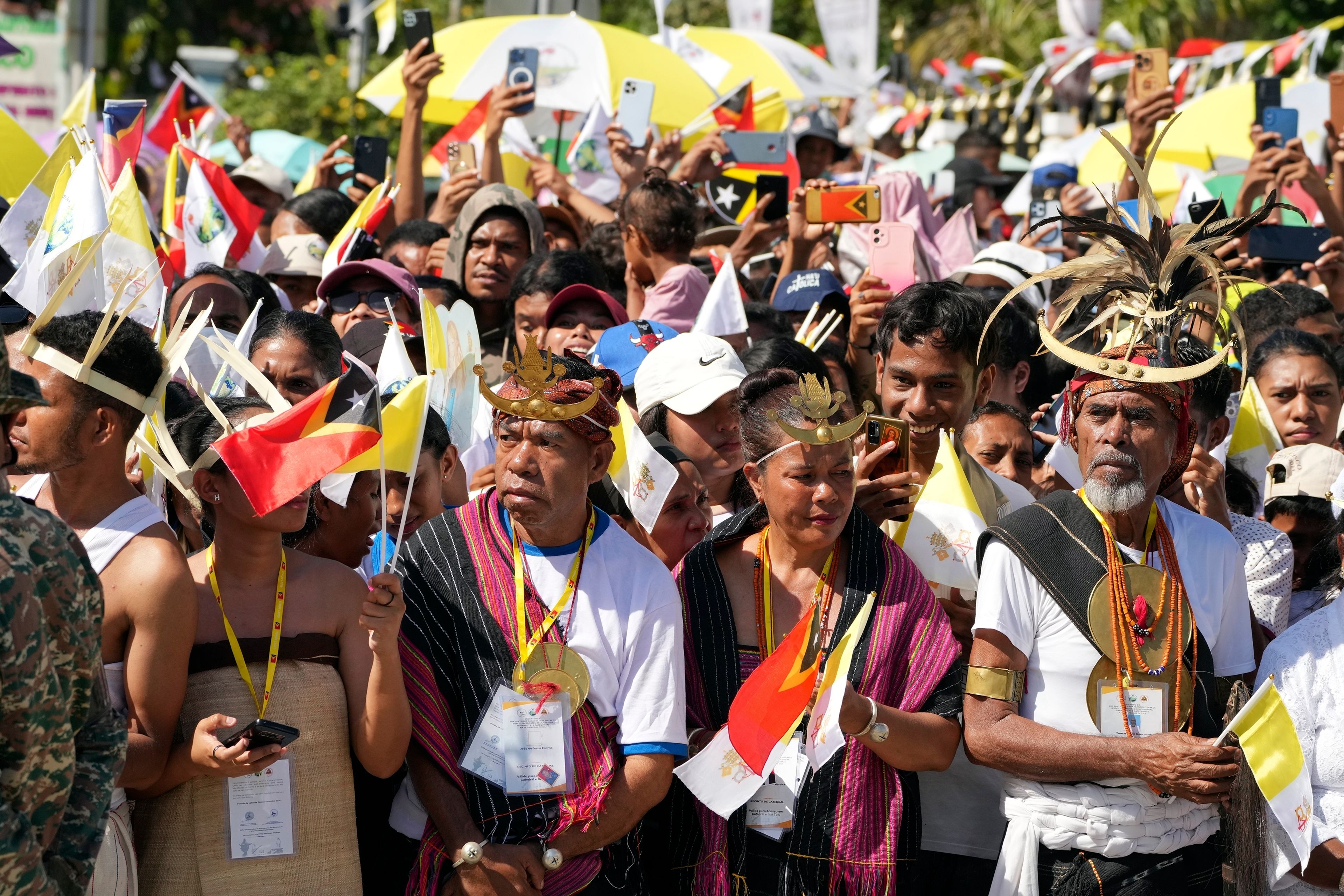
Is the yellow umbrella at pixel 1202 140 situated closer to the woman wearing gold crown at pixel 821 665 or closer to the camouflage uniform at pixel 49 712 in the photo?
the woman wearing gold crown at pixel 821 665

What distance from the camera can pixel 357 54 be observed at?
15.1m

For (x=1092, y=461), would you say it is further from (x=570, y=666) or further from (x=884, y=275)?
(x=884, y=275)

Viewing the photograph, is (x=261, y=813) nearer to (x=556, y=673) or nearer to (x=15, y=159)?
(x=556, y=673)

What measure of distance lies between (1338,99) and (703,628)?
16.0 feet

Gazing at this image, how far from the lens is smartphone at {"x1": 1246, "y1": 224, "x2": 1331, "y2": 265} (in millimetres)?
6273

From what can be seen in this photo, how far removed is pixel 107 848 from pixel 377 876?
29.7 inches

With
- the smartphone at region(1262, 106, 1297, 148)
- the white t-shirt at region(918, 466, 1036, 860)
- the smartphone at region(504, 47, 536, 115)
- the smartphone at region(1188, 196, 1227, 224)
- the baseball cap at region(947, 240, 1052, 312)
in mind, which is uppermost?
the smartphone at region(504, 47, 536, 115)

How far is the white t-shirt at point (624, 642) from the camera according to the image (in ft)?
10.9

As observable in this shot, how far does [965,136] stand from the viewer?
10281 mm

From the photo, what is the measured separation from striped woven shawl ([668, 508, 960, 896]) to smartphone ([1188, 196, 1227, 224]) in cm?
149

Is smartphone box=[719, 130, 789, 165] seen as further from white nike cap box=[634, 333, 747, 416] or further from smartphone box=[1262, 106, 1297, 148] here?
white nike cap box=[634, 333, 747, 416]

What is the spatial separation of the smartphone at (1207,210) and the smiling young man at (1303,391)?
0.57m

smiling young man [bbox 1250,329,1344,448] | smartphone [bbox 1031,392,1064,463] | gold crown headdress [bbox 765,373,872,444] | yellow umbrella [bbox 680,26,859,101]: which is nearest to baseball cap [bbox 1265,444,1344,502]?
smiling young man [bbox 1250,329,1344,448]

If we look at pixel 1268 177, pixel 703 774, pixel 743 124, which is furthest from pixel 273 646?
pixel 743 124
